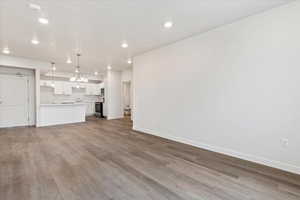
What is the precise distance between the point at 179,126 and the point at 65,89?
306 inches

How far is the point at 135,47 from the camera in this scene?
15.8ft

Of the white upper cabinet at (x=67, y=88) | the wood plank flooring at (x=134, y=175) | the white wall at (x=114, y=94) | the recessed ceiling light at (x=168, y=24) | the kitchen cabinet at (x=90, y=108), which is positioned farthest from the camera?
the kitchen cabinet at (x=90, y=108)

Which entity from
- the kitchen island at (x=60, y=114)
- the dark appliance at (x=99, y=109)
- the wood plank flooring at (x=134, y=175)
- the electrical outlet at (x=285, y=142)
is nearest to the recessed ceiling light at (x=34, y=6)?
the wood plank flooring at (x=134, y=175)

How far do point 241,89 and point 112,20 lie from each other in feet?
9.91

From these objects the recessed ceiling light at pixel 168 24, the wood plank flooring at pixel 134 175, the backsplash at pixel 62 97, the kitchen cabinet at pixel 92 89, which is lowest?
the wood plank flooring at pixel 134 175

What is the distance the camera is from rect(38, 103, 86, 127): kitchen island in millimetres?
6605

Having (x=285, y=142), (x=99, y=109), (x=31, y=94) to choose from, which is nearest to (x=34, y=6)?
(x=285, y=142)

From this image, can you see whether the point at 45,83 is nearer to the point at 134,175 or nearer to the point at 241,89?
the point at 134,175

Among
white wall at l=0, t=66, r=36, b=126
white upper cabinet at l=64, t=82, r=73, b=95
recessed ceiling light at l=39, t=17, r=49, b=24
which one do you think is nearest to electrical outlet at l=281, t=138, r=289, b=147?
recessed ceiling light at l=39, t=17, r=49, b=24

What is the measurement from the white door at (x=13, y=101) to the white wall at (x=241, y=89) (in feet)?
20.1

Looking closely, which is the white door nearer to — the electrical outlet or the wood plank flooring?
the wood plank flooring

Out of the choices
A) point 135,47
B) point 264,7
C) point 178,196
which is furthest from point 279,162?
point 135,47

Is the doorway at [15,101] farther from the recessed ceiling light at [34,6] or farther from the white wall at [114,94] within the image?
the recessed ceiling light at [34,6]

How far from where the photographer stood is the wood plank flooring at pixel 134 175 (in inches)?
78.0
